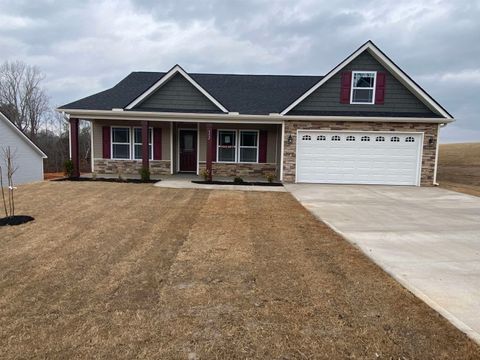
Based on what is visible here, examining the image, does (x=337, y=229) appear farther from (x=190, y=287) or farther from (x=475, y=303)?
(x=190, y=287)

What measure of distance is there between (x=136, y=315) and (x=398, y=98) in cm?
1386

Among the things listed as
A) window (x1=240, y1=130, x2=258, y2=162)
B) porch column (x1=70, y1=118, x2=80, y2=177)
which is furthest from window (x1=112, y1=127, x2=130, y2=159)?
window (x1=240, y1=130, x2=258, y2=162)

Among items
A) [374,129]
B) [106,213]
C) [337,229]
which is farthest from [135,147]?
[337,229]

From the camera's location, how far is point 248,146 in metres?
16.2

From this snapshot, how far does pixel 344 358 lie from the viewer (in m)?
2.61

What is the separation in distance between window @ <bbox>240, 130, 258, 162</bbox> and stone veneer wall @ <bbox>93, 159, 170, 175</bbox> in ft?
12.3

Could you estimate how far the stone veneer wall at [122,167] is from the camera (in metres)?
16.0

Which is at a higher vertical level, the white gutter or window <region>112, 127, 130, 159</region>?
the white gutter

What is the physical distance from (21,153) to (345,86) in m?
18.5

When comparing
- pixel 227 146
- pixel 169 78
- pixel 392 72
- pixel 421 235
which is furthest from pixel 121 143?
pixel 421 235

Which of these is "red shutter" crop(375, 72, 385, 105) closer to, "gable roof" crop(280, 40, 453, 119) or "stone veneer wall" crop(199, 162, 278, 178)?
"gable roof" crop(280, 40, 453, 119)

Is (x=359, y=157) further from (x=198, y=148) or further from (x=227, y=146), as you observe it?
(x=198, y=148)

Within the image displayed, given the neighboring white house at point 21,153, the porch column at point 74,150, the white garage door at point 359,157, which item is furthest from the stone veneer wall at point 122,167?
Result: the white garage door at point 359,157

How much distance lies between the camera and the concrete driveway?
3.70m
